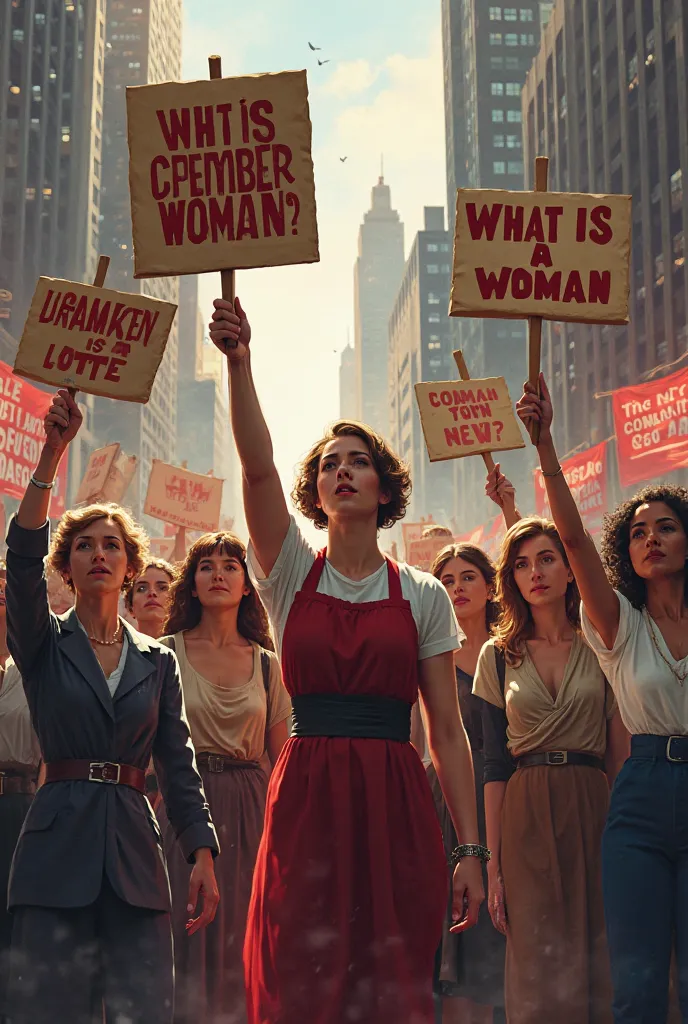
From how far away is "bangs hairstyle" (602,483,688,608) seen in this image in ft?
15.7

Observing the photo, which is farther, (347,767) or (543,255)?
(543,255)

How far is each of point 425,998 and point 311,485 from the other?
1.57 meters

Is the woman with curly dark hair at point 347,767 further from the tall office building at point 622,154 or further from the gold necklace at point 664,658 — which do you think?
the tall office building at point 622,154

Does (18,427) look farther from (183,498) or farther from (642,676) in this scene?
(642,676)

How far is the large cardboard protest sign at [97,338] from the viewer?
4992 millimetres

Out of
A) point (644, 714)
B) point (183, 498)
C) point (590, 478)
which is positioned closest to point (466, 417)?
point (644, 714)

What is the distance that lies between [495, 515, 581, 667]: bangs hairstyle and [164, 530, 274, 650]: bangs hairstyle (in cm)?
117

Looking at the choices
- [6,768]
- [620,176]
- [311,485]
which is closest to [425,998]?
[311,485]

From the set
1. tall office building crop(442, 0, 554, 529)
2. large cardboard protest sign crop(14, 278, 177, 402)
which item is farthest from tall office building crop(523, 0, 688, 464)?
tall office building crop(442, 0, 554, 529)

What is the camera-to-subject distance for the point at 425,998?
11.0 ft

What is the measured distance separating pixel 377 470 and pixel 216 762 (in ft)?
6.97

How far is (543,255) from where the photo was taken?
4.82 metres

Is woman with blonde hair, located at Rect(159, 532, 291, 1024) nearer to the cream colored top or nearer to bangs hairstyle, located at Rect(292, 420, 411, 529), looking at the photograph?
the cream colored top

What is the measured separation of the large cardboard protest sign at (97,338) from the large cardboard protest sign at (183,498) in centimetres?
711
